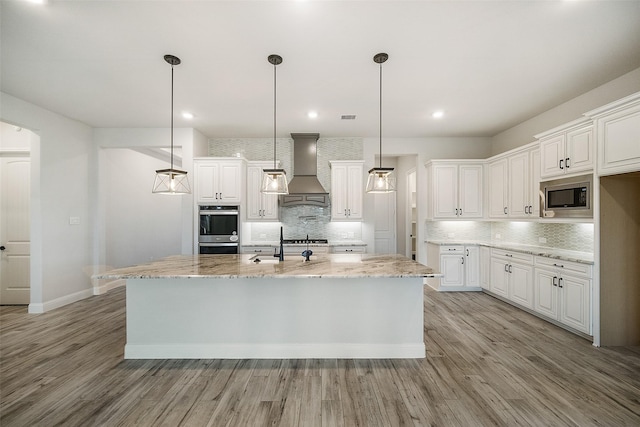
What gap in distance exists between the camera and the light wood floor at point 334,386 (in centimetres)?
196

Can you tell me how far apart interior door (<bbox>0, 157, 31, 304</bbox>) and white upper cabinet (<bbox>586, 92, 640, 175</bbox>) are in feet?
26.9

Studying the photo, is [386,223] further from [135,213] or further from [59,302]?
[59,302]

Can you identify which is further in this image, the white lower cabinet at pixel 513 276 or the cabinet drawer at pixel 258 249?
the cabinet drawer at pixel 258 249

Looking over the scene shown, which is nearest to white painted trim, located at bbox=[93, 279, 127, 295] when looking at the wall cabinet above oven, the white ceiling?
A: the wall cabinet above oven

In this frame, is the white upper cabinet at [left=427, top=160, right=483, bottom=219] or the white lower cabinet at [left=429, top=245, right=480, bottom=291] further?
the white upper cabinet at [left=427, top=160, right=483, bottom=219]

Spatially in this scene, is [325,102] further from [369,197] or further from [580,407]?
[580,407]

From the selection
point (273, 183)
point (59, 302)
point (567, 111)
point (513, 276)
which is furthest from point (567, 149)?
point (59, 302)

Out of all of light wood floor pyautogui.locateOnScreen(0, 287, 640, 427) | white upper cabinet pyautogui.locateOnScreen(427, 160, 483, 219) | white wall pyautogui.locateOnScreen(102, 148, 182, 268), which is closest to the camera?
light wood floor pyautogui.locateOnScreen(0, 287, 640, 427)

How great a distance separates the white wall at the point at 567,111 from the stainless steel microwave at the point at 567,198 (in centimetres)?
107

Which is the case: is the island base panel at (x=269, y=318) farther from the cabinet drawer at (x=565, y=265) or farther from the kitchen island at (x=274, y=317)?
the cabinet drawer at (x=565, y=265)

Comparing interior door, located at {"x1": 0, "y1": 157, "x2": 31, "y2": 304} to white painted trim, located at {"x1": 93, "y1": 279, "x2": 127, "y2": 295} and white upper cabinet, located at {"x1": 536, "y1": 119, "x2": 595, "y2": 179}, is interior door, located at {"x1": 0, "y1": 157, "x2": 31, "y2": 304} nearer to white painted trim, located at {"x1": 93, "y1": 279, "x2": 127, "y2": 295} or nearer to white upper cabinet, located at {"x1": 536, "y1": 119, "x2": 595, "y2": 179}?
white painted trim, located at {"x1": 93, "y1": 279, "x2": 127, "y2": 295}

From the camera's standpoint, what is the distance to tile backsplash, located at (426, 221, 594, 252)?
3688 millimetres

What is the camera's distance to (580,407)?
6.69 ft

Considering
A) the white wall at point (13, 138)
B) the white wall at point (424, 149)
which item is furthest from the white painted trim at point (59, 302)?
the white wall at point (424, 149)
